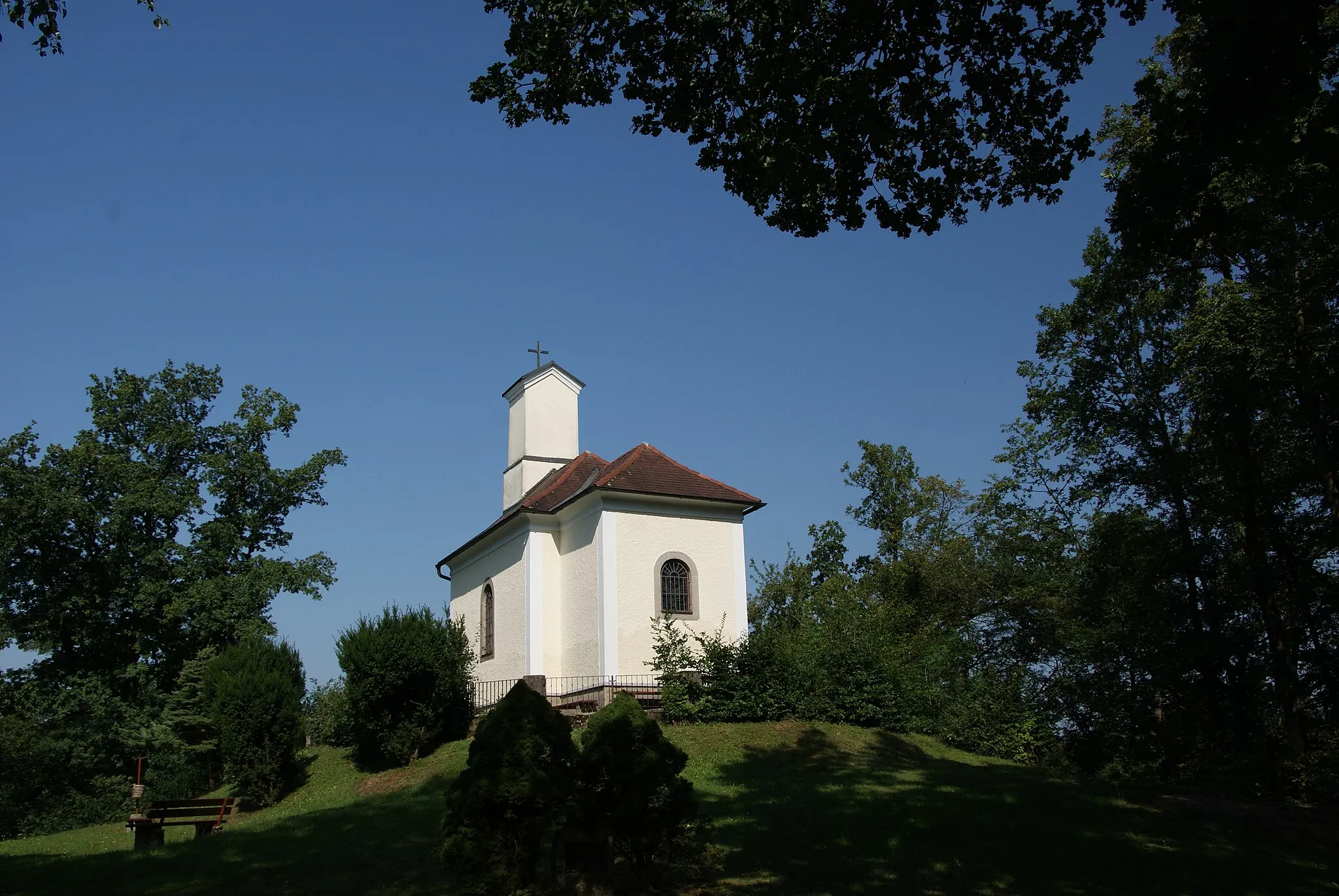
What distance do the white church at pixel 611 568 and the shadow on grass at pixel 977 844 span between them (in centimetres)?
824

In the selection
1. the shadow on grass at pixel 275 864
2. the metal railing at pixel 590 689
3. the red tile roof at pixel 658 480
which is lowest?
the shadow on grass at pixel 275 864

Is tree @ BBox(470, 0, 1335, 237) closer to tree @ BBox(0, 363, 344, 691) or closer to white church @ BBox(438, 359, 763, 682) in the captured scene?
white church @ BBox(438, 359, 763, 682)

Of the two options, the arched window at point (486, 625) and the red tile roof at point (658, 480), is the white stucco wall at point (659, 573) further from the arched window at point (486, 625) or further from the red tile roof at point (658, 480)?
the arched window at point (486, 625)

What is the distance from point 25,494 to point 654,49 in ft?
93.5

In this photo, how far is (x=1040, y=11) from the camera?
8.97 metres

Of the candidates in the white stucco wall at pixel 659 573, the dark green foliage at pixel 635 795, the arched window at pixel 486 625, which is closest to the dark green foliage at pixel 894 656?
the white stucco wall at pixel 659 573

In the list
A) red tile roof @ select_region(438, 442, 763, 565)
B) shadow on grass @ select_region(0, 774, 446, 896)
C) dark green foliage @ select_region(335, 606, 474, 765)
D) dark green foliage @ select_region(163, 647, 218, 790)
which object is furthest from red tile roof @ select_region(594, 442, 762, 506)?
dark green foliage @ select_region(163, 647, 218, 790)

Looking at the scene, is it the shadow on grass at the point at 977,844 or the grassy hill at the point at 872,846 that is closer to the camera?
the shadow on grass at the point at 977,844

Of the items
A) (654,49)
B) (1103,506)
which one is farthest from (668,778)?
(1103,506)

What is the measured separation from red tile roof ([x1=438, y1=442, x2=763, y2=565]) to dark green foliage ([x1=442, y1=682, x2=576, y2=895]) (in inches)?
554

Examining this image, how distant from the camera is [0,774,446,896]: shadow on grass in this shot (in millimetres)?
10211

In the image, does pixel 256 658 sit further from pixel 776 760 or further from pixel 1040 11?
pixel 1040 11

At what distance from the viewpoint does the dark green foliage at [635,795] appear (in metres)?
8.61

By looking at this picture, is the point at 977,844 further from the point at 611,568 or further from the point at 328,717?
the point at 328,717
